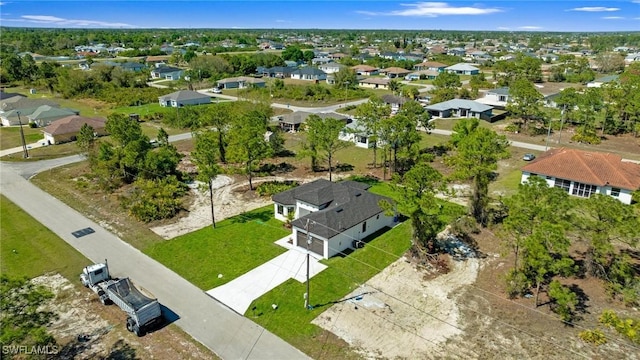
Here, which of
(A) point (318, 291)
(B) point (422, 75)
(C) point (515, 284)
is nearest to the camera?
(C) point (515, 284)

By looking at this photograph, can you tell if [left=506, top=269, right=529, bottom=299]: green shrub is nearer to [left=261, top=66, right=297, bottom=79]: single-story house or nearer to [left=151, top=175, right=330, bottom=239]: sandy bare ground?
[left=151, top=175, right=330, bottom=239]: sandy bare ground

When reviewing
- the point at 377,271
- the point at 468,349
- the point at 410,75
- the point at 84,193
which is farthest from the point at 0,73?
the point at 468,349

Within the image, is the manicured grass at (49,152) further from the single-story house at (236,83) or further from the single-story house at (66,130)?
the single-story house at (236,83)

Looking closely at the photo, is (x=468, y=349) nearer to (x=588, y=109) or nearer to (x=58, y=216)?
(x=58, y=216)

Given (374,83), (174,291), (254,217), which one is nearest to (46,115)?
(254,217)

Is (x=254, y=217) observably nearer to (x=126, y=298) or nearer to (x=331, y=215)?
(x=331, y=215)

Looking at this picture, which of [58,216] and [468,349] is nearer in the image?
[468,349]

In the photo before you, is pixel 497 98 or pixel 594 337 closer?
pixel 594 337
